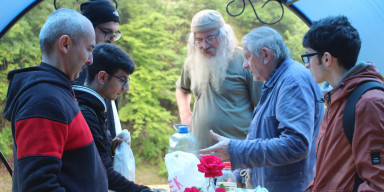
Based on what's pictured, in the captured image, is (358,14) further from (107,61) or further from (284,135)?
(107,61)

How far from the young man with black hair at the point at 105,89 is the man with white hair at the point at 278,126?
593mm

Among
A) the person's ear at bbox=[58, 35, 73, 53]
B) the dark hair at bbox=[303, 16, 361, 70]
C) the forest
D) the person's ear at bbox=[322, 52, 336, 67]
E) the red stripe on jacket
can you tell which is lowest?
the forest

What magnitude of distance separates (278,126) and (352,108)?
0.77 meters

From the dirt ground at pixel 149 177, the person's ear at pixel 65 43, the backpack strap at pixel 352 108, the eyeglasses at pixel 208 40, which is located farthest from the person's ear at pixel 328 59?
the dirt ground at pixel 149 177

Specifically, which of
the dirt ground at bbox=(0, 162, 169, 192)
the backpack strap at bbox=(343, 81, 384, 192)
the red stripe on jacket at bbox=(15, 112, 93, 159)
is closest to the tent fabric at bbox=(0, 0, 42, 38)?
the red stripe on jacket at bbox=(15, 112, 93, 159)

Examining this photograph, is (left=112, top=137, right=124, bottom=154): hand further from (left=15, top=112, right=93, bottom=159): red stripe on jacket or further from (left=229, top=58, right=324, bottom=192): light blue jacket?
(left=15, top=112, right=93, bottom=159): red stripe on jacket

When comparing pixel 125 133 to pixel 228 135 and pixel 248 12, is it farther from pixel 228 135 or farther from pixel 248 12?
pixel 248 12

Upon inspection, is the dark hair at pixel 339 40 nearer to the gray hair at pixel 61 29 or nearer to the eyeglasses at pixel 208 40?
the gray hair at pixel 61 29

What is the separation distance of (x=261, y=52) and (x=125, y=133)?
113cm

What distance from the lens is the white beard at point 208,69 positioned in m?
4.11

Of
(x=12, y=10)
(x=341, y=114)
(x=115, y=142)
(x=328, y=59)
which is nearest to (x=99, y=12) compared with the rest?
(x=12, y=10)

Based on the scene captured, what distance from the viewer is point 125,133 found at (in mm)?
2613

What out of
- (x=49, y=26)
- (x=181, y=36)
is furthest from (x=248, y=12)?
(x=49, y=26)

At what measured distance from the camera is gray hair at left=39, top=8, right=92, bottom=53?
67.4 inches
